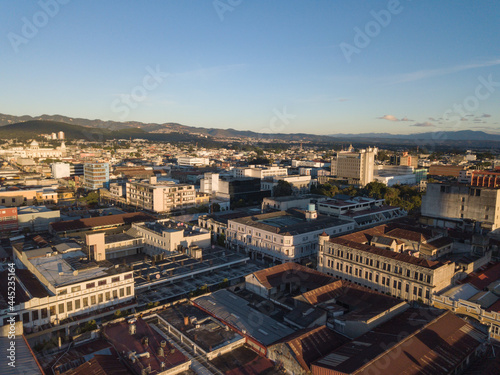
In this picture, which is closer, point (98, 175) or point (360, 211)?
point (360, 211)

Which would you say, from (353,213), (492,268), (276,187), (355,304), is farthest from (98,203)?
(492,268)

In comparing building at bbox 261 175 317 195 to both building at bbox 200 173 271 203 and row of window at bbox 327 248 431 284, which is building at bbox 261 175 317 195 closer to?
building at bbox 200 173 271 203

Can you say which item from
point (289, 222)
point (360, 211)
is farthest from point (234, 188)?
point (289, 222)

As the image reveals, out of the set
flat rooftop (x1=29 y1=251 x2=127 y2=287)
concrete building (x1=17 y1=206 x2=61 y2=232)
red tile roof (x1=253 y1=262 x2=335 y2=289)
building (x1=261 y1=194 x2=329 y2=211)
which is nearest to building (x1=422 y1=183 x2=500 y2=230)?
building (x1=261 y1=194 x2=329 y2=211)

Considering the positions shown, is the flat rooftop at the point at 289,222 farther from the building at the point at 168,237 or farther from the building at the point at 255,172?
the building at the point at 255,172

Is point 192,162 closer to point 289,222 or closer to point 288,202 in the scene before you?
point 288,202

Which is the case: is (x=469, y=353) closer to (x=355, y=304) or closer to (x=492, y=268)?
(x=355, y=304)
